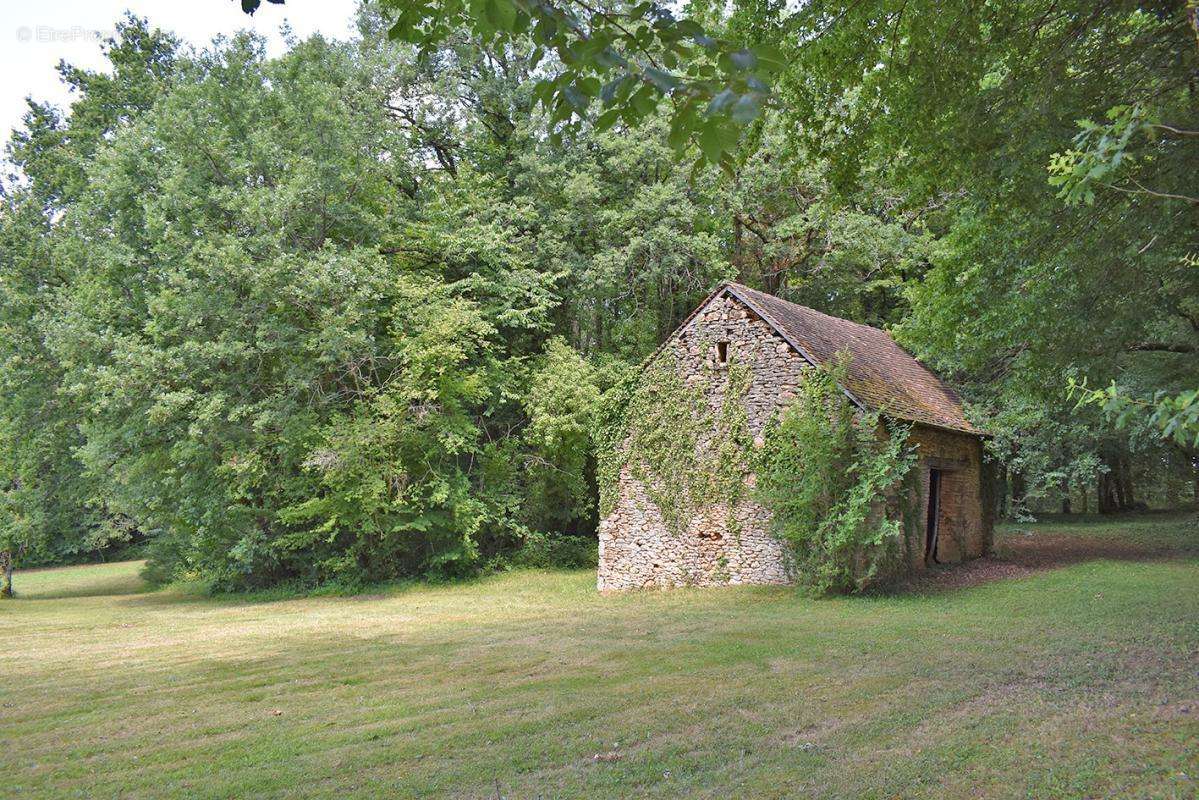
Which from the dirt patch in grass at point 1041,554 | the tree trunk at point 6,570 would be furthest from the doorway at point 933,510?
the tree trunk at point 6,570

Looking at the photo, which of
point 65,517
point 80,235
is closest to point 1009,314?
point 80,235

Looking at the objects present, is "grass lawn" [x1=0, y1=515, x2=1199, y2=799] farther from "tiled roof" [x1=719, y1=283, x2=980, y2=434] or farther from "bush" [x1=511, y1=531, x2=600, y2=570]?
"bush" [x1=511, y1=531, x2=600, y2=570]

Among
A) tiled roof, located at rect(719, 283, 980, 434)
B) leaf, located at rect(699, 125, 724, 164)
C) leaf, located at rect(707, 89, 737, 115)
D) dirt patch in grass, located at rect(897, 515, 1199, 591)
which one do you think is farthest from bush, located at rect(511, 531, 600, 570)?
leaf, located at rect(707, 89, 737, 115)

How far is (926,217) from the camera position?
22.3 m

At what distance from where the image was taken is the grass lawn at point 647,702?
4.87m

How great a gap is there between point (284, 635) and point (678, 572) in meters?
7.59

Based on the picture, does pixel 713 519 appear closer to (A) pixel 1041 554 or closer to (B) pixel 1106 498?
(A) pixel 1041 554

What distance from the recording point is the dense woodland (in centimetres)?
913

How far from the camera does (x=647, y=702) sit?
22.2ft

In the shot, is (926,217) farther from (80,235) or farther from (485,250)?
(80,235)

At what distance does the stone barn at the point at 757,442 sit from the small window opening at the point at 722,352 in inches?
0.8

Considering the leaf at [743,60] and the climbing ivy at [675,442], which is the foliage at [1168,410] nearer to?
the leaf at [743,60]

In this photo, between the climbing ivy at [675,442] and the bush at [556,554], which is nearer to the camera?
the climbing ivy at [675,442]

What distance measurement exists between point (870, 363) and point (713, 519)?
17.3ft
